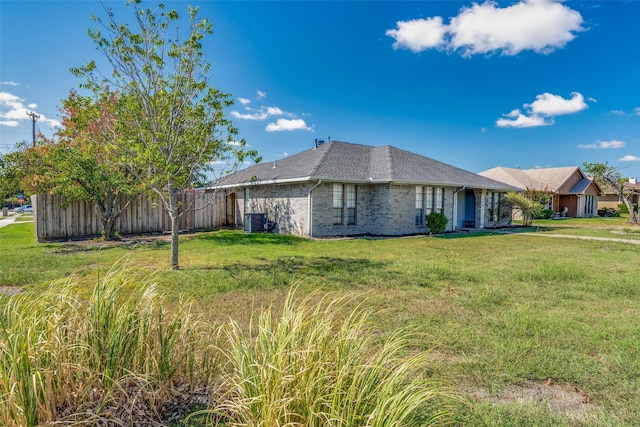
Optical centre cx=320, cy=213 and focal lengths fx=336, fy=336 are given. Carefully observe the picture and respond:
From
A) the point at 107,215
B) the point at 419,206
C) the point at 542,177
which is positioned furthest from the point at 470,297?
the point at 542,177

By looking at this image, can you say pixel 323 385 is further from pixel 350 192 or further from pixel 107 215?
pixel 350 192

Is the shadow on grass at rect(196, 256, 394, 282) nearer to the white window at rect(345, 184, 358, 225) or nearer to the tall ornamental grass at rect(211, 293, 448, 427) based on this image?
the tall ornamental grass at rect(211, 293, 448, 427)

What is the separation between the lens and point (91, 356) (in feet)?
7.75

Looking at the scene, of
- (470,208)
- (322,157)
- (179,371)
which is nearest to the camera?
(179,371)

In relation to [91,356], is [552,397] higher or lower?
lower

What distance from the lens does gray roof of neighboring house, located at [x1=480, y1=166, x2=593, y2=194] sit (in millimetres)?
35219

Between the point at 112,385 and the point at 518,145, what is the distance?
1365 inches

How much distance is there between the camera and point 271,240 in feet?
45.2

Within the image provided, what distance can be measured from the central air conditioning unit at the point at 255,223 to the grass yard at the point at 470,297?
4.08 meters

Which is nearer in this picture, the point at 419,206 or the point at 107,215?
the point at 107,215

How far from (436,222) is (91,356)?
658 inches

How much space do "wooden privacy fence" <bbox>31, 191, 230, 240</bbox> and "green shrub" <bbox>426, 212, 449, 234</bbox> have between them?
10591mm

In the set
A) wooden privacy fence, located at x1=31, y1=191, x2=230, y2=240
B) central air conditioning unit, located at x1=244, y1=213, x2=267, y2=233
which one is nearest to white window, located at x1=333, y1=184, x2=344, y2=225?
central air conditioning unit, located at x1=244, y1=213, x2=267, y2=233

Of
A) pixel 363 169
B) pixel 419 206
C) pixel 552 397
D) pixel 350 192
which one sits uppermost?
pixel 363 169
